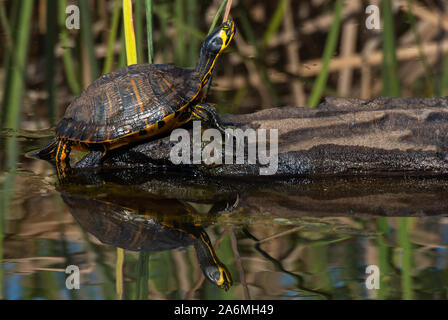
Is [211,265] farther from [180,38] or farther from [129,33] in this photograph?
[180,38]

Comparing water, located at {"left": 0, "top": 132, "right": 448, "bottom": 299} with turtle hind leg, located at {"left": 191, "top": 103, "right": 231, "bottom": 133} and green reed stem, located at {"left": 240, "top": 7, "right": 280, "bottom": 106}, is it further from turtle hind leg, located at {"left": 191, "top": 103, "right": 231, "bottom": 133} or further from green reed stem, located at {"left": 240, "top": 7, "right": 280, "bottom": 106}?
green reed stem, located at {"left": 240, "top": 7, "right": 280, "bottom": 106}

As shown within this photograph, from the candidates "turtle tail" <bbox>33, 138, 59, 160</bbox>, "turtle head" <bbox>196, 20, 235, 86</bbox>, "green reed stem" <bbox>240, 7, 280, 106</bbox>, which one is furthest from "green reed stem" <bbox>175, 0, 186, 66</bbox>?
"turtle tail" <bbox>33, 138, 59, 160</bbox>

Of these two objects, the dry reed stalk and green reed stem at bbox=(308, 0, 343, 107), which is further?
the dry reed stalk

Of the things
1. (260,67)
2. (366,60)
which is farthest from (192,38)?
(366,60)

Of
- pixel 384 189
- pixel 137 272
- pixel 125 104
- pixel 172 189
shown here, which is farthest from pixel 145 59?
pixel 137 272

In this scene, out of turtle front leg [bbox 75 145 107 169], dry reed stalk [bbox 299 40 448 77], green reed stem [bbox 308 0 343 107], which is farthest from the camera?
dry reed stalk [bbox 299 40 448 77]

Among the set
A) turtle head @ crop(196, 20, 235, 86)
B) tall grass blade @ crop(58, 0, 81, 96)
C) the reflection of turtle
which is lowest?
the reflection of turtle
